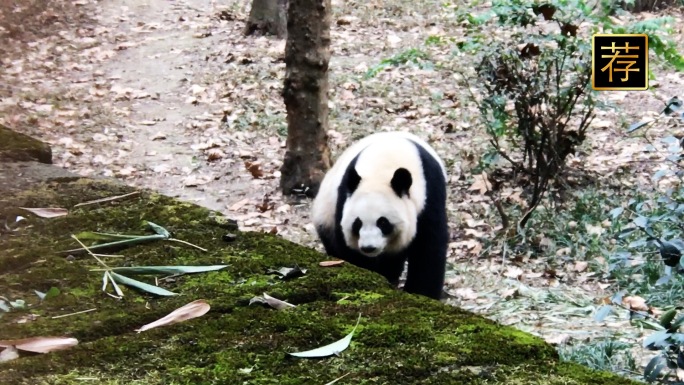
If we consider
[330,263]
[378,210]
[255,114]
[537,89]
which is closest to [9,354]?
[330,263]

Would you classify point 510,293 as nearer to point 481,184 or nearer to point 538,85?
point 481,184

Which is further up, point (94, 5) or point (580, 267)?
point (94, 5)

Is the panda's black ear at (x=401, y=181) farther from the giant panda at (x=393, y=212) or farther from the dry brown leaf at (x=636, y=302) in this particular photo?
the dry brown leaf at (x=636, y=302)

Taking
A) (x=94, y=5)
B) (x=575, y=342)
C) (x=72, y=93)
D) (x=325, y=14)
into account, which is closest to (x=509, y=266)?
(x=575, y=342)

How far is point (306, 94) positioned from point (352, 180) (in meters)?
2.62

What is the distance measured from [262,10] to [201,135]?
3973 millimetres

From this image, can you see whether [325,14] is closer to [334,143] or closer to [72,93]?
[334,143]

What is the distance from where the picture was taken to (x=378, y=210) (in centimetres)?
478

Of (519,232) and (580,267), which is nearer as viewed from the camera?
(580,267)

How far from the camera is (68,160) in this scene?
28.7 ft

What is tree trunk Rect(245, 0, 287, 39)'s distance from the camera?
12.7 metres

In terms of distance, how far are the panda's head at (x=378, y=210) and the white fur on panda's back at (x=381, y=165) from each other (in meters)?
0.06

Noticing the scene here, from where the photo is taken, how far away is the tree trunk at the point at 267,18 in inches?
501

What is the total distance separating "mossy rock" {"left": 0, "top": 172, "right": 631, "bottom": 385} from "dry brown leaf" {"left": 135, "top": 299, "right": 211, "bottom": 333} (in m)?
0.03
